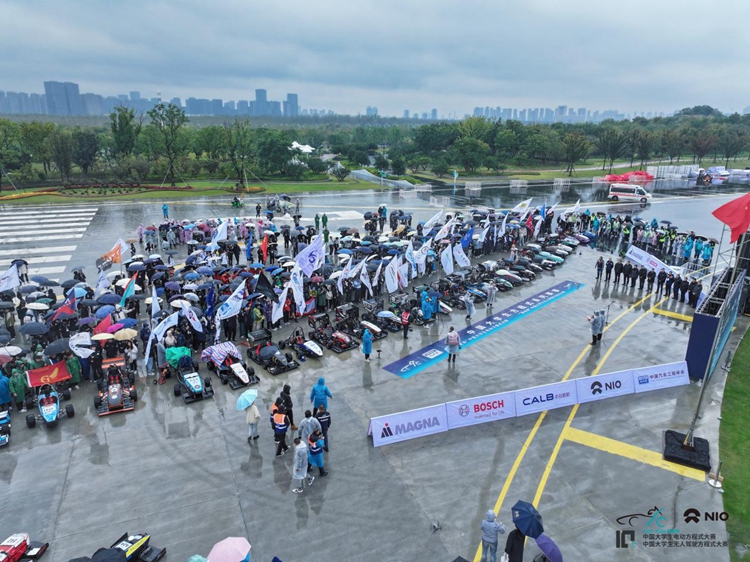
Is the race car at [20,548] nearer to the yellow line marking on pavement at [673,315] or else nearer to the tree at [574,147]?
the yellow line marking on pavement at [673,315]

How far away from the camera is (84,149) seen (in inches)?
2862

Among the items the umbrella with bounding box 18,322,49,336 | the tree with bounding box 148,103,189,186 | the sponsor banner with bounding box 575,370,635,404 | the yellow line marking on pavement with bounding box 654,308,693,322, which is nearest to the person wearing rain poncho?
the sponsor banner with bounding box 575,370,635,404

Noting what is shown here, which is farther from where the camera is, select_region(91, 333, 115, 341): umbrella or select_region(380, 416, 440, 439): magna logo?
select_region(91, 333, 115, 341): umbrella

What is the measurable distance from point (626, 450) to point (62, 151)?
2973 inches

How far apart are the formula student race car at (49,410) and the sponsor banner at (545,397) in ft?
47.8

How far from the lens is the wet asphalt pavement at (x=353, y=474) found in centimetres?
1175

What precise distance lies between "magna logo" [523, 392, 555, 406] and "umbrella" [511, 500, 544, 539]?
6.76 metres

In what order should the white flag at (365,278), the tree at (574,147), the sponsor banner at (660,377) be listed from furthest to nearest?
the tree at (574,147) → the white flag at (365,278) → the sponsor banner at (660,377)

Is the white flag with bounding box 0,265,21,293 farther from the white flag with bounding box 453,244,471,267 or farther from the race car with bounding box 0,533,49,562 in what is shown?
the white flag with bounding box 453,244,471,267

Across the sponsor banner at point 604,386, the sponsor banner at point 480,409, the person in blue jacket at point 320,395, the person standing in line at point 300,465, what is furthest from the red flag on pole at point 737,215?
the person standing in line at point 300,465

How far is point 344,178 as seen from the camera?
78.6 metres

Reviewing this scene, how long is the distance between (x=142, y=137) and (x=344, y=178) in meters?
32.3

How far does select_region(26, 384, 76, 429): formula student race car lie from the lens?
15.6m

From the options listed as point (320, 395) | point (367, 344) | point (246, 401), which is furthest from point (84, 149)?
point (320, 395)
